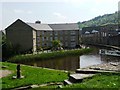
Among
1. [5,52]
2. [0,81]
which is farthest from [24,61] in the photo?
[0,81]

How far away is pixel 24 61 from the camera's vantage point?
49406 mm

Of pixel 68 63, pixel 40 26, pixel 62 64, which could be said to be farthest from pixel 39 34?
pixel 62 64

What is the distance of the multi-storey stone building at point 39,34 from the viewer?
6384 centimetres

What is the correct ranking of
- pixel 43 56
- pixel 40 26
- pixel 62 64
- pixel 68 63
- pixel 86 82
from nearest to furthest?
pixel 86 82 → pixel 62 64 → pixel 68 63 → pixel 43 56 → pixel 40 26

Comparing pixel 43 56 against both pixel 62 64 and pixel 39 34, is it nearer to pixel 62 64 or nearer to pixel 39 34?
pixel 62 64

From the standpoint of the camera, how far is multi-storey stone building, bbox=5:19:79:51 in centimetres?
6384

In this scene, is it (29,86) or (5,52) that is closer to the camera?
(29,86)

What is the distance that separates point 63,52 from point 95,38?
2247 inches

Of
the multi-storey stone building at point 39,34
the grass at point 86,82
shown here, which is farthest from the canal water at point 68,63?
the grass at point 86,82

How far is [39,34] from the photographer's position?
68938 mm

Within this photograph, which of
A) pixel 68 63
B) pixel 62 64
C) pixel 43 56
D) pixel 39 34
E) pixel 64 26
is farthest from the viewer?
pixel 64 26

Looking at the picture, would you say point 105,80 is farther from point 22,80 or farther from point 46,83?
point 22,80

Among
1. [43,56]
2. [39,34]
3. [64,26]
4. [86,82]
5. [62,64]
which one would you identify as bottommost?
[62,64]

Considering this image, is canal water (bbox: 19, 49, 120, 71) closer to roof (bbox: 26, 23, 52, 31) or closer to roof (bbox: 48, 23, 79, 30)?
roof (bbox: 26, 23, 52, 31)
